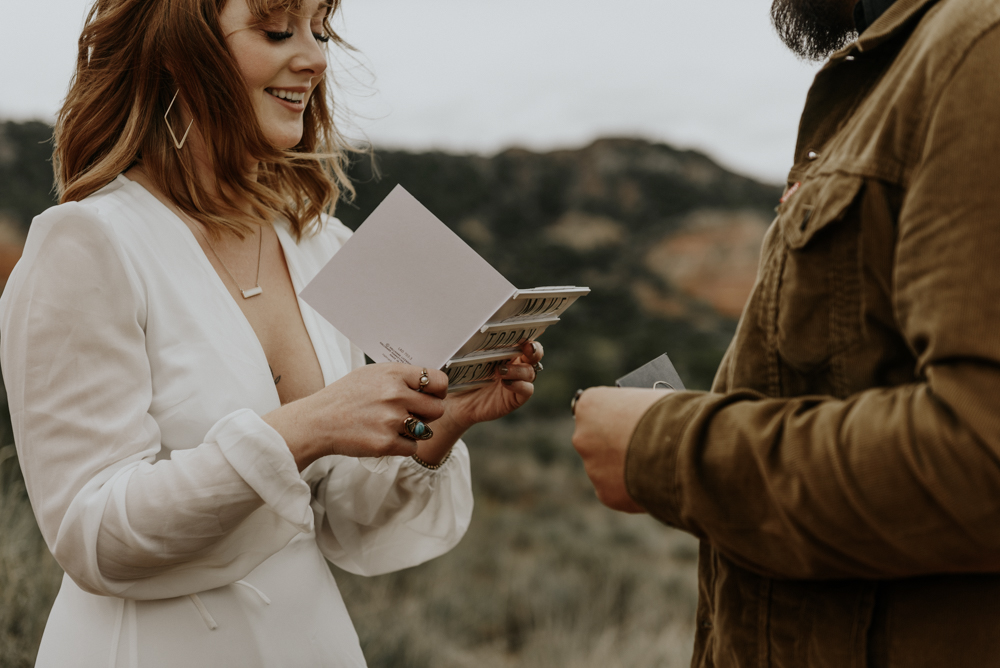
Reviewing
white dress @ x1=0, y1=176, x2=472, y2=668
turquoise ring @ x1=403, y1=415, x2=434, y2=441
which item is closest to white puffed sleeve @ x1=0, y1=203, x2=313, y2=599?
white dress @ x1=0, y1=176, x2=472, y2=668

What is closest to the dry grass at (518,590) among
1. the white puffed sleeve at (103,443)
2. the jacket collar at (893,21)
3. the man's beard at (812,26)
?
the white puffed sleeve at (103,443)

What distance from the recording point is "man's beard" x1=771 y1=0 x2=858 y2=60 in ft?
4.50

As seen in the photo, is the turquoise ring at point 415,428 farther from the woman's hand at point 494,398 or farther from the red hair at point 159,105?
the red hair at point 159,105

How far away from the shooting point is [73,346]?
1541 mm

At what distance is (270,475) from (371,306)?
16.2 inches

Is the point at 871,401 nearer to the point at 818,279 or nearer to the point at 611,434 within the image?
the point at 818,279

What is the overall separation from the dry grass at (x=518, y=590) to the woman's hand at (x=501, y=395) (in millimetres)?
2837

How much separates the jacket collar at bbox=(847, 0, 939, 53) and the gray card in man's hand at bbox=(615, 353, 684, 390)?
623 millimetres

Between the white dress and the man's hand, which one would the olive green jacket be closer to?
the man's hand

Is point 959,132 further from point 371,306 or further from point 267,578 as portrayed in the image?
point 267,578

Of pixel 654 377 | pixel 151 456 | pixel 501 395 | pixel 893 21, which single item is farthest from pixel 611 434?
pixel 151 456

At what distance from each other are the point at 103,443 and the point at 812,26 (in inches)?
63.7

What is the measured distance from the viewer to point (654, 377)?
1.50m

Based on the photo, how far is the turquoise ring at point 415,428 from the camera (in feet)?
5.38
